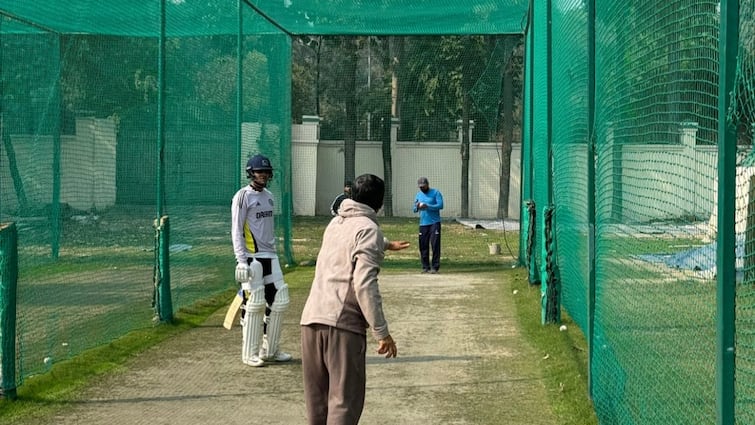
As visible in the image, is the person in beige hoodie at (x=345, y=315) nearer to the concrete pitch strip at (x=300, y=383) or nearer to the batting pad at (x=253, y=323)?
the concrete pitch strip at (x=300, y=383)

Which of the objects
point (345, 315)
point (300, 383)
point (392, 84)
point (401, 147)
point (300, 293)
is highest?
point (392, 84)

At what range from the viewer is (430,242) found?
17891 mm

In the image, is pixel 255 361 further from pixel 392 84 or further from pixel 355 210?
pixel 392 84

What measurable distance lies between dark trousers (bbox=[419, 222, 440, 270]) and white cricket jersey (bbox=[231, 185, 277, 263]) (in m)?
8.25

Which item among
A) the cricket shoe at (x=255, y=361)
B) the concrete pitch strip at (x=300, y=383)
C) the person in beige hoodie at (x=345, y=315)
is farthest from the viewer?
the cricket shoe at (x=255, y=361)

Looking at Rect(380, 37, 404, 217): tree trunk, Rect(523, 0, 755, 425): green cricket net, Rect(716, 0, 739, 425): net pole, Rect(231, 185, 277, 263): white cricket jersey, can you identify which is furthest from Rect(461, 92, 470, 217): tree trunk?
Rect(716, 0, 739, 425): net pole

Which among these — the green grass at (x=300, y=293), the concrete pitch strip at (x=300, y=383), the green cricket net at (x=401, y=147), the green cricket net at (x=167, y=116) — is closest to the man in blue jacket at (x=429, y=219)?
the green grass at (x=300, y=293)

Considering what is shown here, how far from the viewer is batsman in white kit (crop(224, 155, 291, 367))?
30.9ft

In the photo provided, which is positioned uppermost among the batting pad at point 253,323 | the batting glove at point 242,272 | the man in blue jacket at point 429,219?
the man in blue jacket at point 429,219

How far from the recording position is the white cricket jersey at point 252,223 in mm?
9438

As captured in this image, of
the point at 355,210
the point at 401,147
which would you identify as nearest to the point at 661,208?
the point at 355,210

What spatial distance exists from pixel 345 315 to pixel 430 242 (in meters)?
12.2

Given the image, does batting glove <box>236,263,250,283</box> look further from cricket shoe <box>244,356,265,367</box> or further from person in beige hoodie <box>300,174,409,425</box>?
person in beige hoodie <box>300,174,409,425</box>

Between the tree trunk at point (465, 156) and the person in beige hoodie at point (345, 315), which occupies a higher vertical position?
the tree trunk at point (465, 156)
